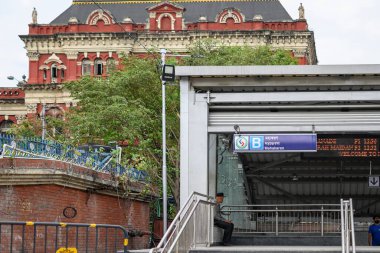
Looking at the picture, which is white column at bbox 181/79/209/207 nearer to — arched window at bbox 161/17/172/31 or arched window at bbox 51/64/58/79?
arched window at bbox 161/17/172/31

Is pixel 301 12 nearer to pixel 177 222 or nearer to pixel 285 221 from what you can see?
pixel 285 221

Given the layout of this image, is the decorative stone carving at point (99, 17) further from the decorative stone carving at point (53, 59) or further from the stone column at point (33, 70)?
the stone column at point (33, 70)

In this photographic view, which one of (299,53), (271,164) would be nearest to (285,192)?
(271,164)

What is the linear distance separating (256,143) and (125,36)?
5852 centimetres

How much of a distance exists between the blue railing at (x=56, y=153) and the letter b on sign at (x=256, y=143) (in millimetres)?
6216

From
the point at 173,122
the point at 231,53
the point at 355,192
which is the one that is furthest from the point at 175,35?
the point at 355,192

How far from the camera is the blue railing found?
2364 cm

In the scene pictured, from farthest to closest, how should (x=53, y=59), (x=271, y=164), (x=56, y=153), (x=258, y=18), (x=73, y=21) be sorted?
1. (x=73, y=21)
2. (x=53, y=59)
3. (x=258, y=18)
4. (x=56, y=153)
5. (x=271, y=164)

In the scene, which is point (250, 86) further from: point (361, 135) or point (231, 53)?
point (231, 53)

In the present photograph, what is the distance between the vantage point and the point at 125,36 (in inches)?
3088

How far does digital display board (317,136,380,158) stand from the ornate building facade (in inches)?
2161

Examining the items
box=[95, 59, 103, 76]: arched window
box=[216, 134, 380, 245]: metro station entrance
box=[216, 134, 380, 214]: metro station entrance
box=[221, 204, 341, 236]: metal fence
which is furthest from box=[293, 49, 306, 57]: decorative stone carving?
box=[221, 204, 341, 236]: metal fence

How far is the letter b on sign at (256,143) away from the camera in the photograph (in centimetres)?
2073

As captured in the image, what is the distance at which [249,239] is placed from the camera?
22.5m
